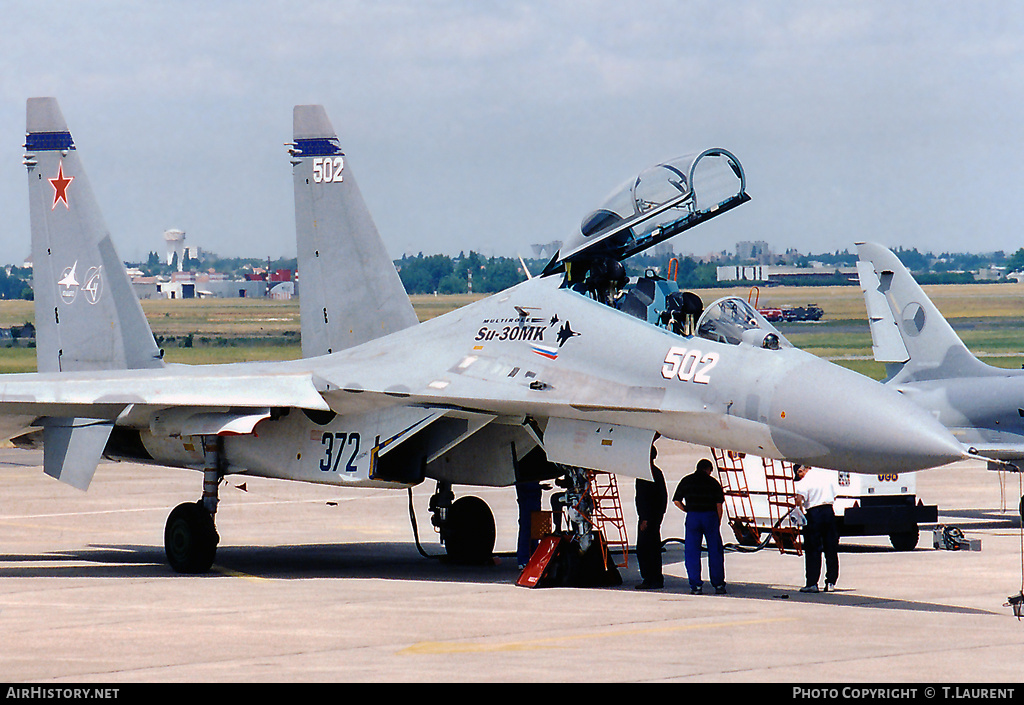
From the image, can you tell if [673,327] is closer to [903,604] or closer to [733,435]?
[733,435]

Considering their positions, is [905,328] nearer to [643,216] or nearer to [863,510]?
[863,510]

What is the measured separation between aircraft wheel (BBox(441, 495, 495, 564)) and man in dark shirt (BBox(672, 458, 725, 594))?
3.34 metres

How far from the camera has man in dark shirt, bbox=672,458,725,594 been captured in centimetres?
1276

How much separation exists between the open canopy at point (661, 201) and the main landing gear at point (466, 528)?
336cm

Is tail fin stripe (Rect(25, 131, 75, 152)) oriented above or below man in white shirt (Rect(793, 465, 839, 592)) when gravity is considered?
above

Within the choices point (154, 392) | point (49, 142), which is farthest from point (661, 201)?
point (49, 142)

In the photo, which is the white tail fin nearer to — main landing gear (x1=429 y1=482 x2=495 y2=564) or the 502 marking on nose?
main landing gear (x1=429 y1=482 x2=495 y2=564)

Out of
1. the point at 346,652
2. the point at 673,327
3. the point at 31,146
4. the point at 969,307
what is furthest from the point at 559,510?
the point at 969,307

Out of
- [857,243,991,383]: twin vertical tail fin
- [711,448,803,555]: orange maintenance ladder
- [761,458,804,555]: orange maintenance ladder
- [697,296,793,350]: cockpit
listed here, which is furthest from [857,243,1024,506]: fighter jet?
[697,296,793,350]: cockpit

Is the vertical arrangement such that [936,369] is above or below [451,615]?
above

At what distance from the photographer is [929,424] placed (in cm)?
1112

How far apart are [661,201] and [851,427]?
11.0ft

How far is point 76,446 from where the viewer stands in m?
15.9

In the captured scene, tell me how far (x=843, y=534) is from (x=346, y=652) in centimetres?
923
